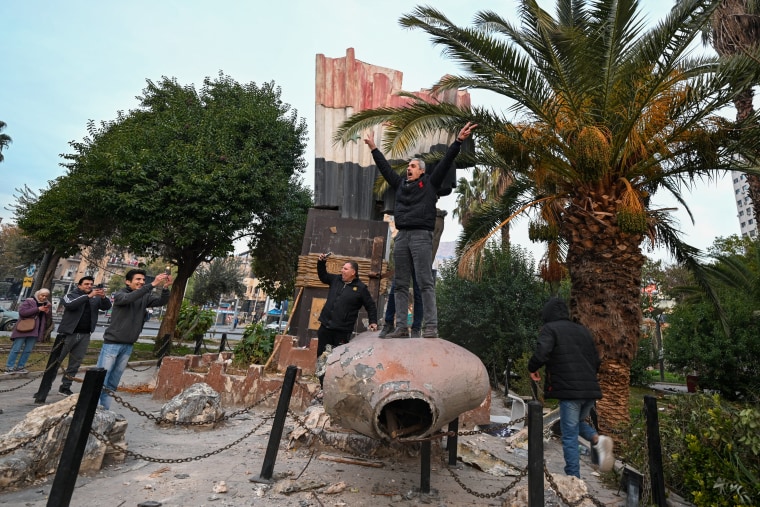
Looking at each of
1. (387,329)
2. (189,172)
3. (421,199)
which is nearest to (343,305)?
(387,329)

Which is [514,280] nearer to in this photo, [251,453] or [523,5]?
[523,5]

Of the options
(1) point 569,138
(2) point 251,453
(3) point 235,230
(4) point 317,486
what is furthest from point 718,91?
(3) point 235,230

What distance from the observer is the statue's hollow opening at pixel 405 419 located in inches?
110

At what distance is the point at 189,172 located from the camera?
1216 centimetres

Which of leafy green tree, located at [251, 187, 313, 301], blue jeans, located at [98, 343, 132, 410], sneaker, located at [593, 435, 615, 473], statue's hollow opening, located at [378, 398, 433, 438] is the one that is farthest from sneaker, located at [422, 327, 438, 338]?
leafy green tree, located at [251, 187, 313, 301]

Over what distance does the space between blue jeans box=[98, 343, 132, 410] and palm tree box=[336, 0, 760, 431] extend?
5016mm

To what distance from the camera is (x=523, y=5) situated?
6680 mm

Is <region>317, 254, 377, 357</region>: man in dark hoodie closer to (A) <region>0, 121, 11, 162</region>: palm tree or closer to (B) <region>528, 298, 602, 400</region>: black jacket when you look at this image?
(B) <region>528, 298, 602, 400</region>: black jacket

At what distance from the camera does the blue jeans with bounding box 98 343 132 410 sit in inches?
199

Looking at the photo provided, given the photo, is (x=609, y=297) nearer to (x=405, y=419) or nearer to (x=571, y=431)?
(x=571, y=431)

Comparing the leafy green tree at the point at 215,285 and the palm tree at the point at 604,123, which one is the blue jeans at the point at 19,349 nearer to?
the palm tree at the point at 604,123

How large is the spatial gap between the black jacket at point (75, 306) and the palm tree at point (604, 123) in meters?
5.15

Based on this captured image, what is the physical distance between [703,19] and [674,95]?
1073 millimetres

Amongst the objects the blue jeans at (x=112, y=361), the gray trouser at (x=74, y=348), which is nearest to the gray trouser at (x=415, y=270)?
the blue jeans at (x=112, y=361)
